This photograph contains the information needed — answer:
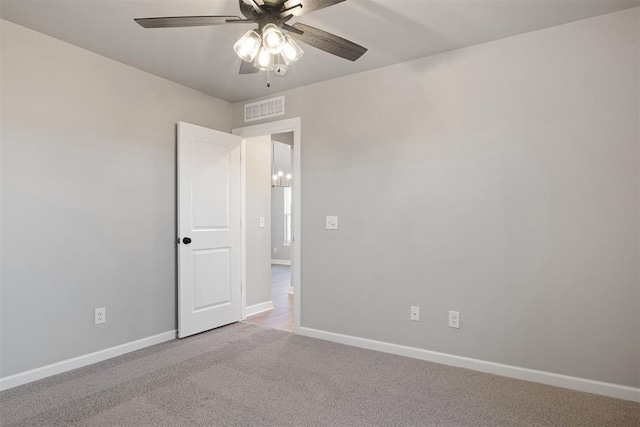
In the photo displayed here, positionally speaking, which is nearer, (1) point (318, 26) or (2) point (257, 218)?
(1) point (318, 26)

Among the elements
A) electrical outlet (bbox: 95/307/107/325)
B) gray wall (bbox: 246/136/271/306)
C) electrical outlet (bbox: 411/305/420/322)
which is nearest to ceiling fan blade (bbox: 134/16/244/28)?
electrical outlet (bbox: 95/307/107/325)

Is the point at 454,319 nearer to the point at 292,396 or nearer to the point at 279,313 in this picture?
the point at 292,396

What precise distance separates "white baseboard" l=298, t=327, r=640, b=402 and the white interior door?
1139 mm

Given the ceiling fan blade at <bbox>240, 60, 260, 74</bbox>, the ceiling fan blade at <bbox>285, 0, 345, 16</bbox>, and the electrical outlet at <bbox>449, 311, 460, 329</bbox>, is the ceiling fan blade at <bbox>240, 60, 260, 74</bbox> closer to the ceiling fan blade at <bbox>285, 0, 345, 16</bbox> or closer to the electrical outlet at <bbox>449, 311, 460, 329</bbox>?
the ceiling fan blade at <bbox>285, 0, 345, 16</bbox>

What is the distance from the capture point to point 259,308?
4.51 m

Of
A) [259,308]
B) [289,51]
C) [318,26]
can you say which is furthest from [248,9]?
[259,308]

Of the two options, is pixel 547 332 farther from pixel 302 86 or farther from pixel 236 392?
pixel 302 86

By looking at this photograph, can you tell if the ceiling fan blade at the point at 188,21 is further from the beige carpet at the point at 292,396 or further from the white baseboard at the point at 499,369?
the white baseboard at the point at 499,369

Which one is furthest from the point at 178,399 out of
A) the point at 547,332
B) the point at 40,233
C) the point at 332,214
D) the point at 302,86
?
the point at 302,86

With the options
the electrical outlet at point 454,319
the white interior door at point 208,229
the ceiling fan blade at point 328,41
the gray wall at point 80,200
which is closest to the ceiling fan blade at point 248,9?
the ceiling fan blade at point 328,41

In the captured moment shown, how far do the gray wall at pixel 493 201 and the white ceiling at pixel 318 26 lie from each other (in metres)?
0.19

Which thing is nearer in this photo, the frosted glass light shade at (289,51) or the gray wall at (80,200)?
the frosted glass light shade at (289,51)

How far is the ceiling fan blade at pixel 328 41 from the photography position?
76.0 inches

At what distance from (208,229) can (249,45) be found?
7.45 ft
